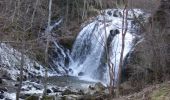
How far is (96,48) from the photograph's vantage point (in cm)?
2977

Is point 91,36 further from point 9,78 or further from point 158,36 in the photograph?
point 158,36

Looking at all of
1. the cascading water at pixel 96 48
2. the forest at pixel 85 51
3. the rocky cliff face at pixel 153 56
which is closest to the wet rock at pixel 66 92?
the forest at pixel 85 51

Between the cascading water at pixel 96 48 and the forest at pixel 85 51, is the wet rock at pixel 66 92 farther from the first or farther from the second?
the cascading water at pixel 96 48

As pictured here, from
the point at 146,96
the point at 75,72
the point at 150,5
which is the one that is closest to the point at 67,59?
the point at 75,72

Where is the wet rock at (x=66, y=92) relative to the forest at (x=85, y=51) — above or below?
below

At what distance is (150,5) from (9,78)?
31.0ft

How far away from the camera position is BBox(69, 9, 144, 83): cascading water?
1061 inches

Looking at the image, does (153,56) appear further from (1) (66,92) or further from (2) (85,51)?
(2) (85,51)

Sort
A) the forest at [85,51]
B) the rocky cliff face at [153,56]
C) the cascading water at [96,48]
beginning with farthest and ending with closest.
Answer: the cascading water at [96,48] → the rocky cliff face at [153,56] → the forest at [85,51]

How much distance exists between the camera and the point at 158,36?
18.9 m

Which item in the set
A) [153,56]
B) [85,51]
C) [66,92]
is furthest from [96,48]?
[153,56]

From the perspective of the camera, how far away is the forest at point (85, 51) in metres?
11.3

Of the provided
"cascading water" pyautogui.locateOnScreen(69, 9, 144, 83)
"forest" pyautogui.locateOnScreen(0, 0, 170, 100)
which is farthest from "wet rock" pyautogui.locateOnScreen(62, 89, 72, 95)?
"cascading water" pyautogui.locateOnScreen(69, 9, 144, 83)

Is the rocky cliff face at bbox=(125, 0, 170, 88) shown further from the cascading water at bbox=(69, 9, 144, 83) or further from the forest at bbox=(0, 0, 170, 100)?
the cascading water at bbox=(69, 9, 144, 83)
